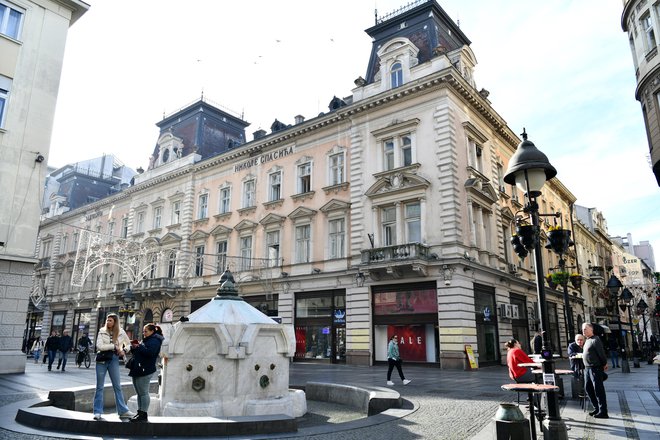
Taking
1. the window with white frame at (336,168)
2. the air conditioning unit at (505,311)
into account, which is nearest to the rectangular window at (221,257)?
the window with white frame at (336,168)

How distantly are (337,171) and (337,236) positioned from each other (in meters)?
4.23

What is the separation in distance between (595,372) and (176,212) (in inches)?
1364

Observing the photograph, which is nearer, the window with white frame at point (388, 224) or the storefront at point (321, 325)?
the window with white frame at point (388, 224)

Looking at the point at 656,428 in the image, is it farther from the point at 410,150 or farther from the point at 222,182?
the point at 222,182

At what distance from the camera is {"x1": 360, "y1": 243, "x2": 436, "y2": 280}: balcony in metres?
23.0

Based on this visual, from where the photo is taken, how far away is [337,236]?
1106 inches

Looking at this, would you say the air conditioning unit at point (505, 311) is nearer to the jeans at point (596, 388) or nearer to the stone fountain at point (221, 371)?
the jeans at point (596, 388)

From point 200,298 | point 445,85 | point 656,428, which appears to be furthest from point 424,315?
point 200,298

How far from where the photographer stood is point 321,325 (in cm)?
2755

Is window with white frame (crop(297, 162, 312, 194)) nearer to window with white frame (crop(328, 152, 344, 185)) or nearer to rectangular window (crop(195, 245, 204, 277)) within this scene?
window with white frame (crop(328, 152, 344, 185))

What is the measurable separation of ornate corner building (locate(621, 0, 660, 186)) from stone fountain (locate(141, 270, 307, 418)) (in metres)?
20.1

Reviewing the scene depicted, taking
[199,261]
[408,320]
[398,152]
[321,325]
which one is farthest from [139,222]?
[408,320]

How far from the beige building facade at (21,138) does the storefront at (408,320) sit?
16131 mm

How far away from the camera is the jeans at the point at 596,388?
9.06 m
